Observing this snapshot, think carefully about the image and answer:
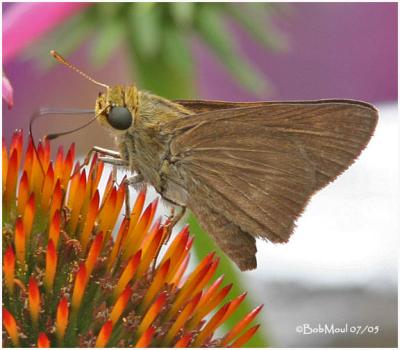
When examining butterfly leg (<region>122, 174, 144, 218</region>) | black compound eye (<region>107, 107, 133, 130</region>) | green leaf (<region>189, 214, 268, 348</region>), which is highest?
green leaf (<region>189, 214, 268, 348</region>)

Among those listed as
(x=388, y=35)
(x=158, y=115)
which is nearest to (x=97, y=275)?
(x=158, y=115)

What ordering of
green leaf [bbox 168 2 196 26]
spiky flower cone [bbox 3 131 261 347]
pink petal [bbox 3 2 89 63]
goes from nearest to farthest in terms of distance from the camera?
spiky flower cone [bbox 3 131 261 347] < pink petal [bbox 3 2 89 63] < green leaf [bbox 168 2 196 26]

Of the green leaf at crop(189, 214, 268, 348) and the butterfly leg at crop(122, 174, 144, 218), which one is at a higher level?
the green leaf at crop(189, 214, 268, 348)

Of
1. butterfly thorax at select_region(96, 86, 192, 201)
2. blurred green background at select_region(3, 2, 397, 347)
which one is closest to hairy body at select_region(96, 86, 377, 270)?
butterfly thorax at select_region(96, 86, 192, 201)

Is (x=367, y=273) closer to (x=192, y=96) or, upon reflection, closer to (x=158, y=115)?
(x=192, y=96)

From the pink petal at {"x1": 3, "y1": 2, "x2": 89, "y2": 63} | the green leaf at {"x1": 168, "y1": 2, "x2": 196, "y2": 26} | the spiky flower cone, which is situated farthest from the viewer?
the green leaf at {"x1": 168, "y1": 2, "x2": 196, "y2": 26}

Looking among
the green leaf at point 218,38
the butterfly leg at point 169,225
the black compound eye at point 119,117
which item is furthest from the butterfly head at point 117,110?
the green leaf at point 218,38

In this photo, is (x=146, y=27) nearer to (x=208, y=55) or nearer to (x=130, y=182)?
(x=130, y=182)

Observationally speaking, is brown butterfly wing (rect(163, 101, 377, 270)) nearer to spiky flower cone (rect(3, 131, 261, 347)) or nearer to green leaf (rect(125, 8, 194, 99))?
spiky flower cone (rect(3, 131, 261, 347))
